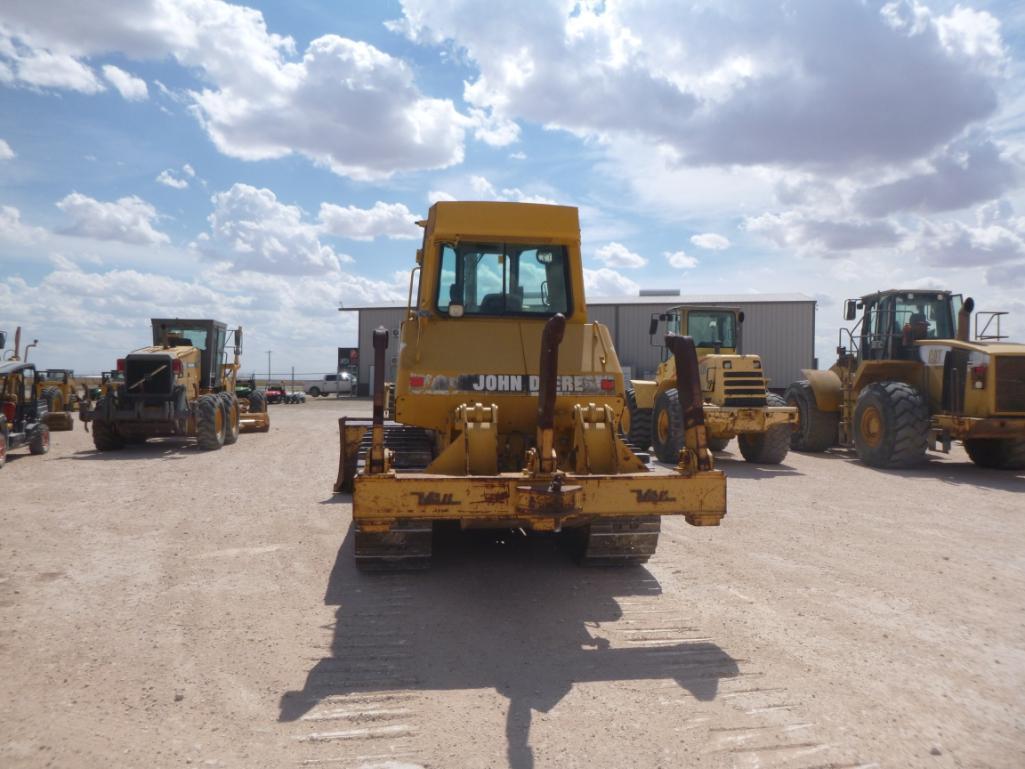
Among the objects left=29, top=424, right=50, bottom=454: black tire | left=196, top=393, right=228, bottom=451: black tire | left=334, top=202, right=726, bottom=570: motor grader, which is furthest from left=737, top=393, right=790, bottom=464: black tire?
left=29, top=424, right=50, bottom=454: black tire

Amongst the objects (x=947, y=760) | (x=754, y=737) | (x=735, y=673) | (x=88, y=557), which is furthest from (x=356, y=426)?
(x=947, y=760)

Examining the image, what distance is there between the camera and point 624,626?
16.8ft

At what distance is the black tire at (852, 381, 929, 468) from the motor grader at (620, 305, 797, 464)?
142 cm

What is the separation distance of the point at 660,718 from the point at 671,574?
107 inches

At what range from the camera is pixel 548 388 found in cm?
493

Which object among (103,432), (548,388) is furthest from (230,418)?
(548,388)

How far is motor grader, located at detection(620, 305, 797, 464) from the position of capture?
1335 centimetres

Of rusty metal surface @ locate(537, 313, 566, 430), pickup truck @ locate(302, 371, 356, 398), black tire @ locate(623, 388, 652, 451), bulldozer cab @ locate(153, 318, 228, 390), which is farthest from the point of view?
pickup truck @ locate(302, 371, 356, 398)

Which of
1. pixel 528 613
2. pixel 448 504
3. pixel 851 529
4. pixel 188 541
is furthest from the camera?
pixel 851 529

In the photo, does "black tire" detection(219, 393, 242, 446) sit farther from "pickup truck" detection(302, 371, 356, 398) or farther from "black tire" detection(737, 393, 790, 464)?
"pickup truck" detection(302, 371, 356, 398)

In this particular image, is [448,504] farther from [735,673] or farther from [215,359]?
[215,359]

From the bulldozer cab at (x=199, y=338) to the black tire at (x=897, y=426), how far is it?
13.8 meters

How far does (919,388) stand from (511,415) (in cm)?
1085

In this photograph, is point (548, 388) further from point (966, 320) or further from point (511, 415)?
point (966, 320)
